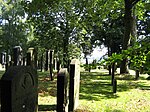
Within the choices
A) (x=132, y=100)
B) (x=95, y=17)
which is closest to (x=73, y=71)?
(x=132, y=100)

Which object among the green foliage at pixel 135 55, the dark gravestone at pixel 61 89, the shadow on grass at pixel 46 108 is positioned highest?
the green foliage at pixel 135 55

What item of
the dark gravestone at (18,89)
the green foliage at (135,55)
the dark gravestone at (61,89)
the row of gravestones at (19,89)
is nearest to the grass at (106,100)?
the dark gravestone at (61,89)

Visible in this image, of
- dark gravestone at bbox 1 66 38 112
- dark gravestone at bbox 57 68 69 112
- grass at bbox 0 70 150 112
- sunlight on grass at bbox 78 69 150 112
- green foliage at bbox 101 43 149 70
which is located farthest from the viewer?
sunlight on grass at bbox 78 69 150 112

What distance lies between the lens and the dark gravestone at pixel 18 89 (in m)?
5.27

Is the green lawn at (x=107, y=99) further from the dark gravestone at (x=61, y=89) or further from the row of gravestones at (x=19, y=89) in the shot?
the row of gravestones at (x=19, y=89)

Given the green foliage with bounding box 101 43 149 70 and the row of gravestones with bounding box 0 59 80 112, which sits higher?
the green foliage with bounding box 101 43 149 70

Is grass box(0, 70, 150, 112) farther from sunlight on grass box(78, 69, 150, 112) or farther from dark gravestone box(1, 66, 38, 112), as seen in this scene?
dark gravestone box(1, 66, 38, 112)

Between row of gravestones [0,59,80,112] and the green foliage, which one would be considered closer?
the green foliage

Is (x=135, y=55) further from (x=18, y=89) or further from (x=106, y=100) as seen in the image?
(x=106, y=100)

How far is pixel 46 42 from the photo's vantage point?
2942cm

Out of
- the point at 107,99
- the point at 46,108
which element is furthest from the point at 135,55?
the point at 107,99

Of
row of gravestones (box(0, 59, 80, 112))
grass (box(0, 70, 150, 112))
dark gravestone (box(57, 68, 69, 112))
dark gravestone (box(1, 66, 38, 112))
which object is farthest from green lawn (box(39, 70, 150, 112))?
dark gravestone (box(1, 66, 38, 112))

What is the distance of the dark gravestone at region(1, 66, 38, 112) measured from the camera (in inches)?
207

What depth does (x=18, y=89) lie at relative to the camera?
5.47m
